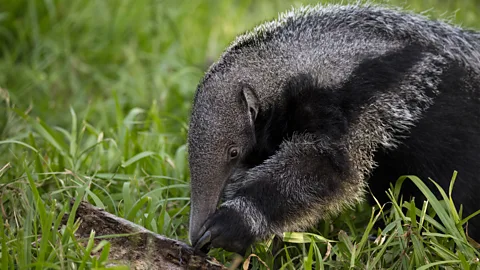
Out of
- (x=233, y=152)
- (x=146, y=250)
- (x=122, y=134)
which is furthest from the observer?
(x=122, y=134)

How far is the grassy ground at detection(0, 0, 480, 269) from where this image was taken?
4.26m

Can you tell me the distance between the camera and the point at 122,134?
6109 millimetres

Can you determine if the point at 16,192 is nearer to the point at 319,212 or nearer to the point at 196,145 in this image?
the point at 196,145

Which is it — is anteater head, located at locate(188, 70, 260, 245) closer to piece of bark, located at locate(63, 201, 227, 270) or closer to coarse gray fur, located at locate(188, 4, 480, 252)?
coarse gray fur, located at locate(188, 4, 480, 252)

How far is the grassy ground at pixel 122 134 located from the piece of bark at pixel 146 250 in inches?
10.2

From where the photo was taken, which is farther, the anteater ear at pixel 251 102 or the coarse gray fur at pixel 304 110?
the anteater ear at pixel 251 102

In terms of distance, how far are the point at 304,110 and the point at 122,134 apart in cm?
204

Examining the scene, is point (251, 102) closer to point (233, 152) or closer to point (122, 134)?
point (233, 152)

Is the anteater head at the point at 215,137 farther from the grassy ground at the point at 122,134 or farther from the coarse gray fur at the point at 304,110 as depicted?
the grassy ground at the point at 122,134

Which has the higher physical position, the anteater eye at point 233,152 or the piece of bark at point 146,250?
the anteater eye at point 233,152

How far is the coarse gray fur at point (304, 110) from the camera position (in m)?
4.55

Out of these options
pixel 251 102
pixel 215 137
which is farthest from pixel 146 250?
pixel 251 102

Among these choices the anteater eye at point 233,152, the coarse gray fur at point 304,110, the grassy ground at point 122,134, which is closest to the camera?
the grassy ground at point 122,134

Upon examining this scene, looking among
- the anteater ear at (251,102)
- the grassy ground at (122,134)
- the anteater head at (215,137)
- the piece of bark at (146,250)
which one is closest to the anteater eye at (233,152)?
the anteater head at (215,137)
